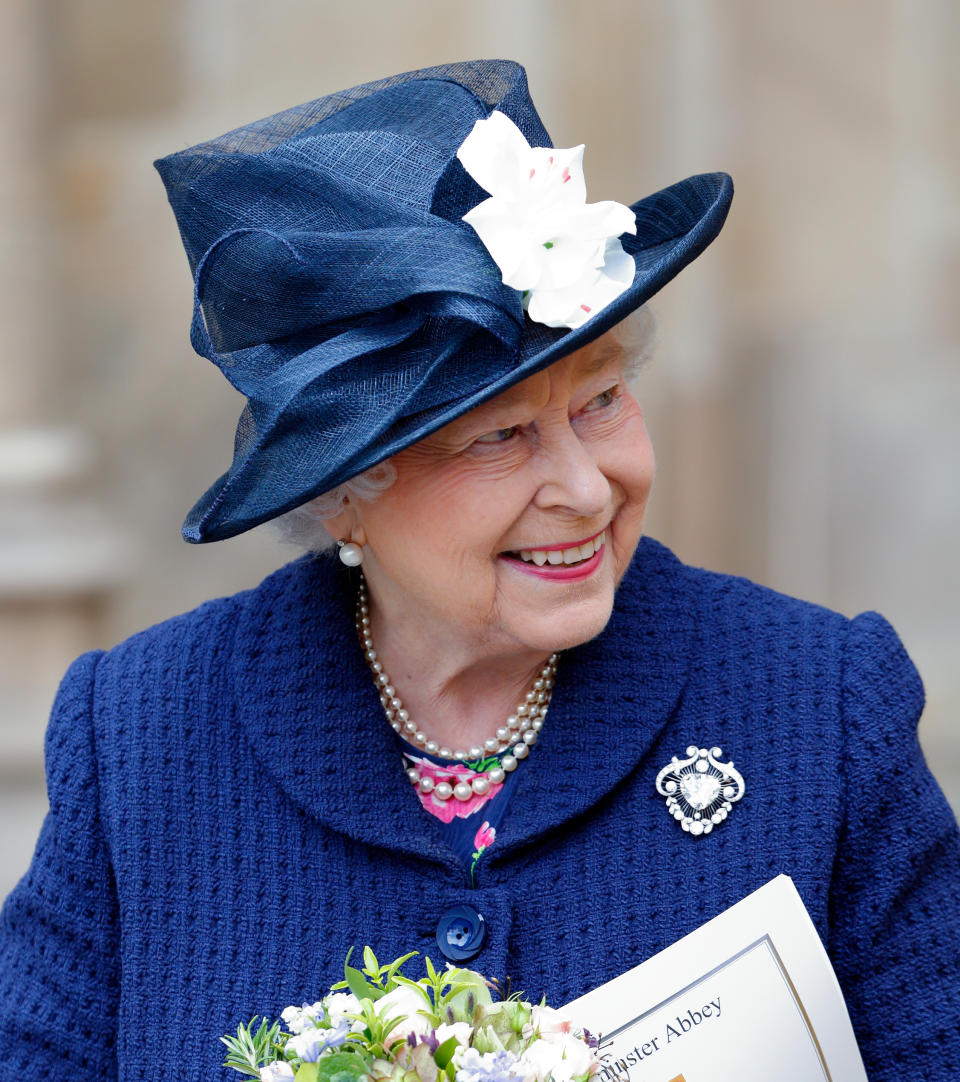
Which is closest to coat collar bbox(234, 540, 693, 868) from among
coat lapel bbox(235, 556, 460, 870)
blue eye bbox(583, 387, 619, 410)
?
coat lapel bbox(235, 556, 460, 870)

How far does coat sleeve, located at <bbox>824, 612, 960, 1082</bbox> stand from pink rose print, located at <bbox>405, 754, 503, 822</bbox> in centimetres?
47

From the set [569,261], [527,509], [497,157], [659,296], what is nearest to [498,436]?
[527,509]

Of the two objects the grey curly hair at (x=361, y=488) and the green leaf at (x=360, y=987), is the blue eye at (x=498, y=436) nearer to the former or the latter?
the grey curly hair at (x=361, y=488)

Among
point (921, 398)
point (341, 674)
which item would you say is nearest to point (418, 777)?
point (341, 674)

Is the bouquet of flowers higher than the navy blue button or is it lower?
higher

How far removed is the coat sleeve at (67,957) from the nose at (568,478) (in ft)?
2.51

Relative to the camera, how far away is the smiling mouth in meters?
1.71

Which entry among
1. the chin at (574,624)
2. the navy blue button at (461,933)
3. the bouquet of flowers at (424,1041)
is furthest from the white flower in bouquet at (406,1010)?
the chin at (574,624)

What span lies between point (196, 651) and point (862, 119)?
2.34 meters

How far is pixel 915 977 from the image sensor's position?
1.73m

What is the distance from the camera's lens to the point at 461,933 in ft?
5.75

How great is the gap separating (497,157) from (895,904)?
1017mm

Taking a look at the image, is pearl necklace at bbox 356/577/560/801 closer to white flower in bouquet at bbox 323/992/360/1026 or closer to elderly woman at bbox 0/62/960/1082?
elderly woman at bbox 0/62/960/1082

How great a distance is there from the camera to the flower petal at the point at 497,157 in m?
1.62
